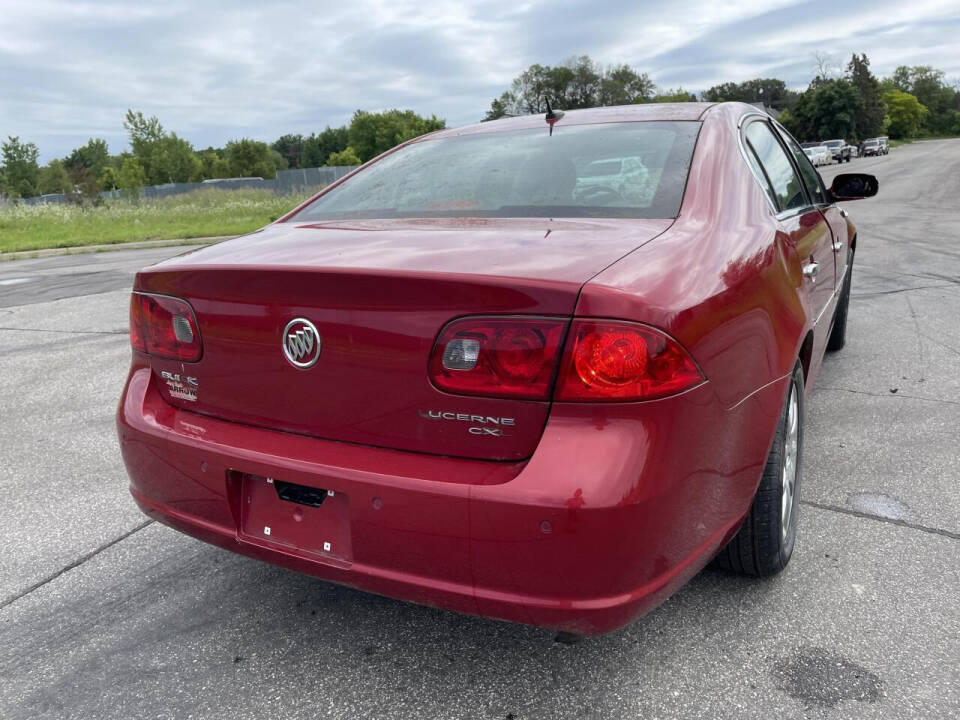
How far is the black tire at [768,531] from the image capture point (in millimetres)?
2295

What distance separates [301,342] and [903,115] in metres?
149

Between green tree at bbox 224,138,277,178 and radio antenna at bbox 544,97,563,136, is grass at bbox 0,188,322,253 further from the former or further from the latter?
green tree at bbox 224,138,277,178

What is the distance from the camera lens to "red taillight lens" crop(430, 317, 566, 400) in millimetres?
1706

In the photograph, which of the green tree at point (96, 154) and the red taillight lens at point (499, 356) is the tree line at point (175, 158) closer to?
the green tree at point (96, 154)

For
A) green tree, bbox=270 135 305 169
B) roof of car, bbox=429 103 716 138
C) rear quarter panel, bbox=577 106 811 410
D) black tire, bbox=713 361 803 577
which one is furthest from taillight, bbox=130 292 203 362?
green tree, bbox=270 135 305 169

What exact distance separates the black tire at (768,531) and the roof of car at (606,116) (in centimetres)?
99

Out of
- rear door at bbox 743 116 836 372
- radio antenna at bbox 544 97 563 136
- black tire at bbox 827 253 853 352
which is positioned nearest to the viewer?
rear door at bbox 743 116 836 372

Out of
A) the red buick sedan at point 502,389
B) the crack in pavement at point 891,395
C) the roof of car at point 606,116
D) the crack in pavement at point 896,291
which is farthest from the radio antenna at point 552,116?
→ the crack in pavement at point 896,291

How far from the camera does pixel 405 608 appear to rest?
2494mm

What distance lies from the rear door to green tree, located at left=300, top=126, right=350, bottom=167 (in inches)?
4828

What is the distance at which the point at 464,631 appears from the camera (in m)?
2.36

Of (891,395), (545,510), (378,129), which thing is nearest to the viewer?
(545,510)

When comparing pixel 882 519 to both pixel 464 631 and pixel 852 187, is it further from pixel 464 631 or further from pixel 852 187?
pixel 852 187

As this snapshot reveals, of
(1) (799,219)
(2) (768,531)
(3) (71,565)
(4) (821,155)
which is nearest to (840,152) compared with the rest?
(4) (821,155)
